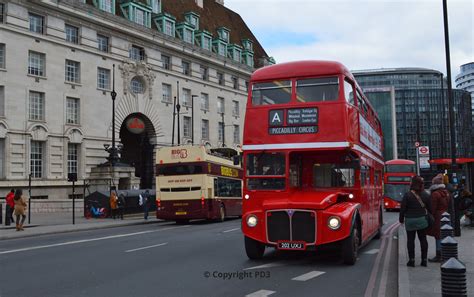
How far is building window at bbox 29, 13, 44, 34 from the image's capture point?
37219 mm

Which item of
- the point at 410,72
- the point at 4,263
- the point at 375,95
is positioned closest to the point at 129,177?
the point at 4,263

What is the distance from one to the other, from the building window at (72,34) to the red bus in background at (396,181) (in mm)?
27121

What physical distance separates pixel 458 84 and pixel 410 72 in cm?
1706

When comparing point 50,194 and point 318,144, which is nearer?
point 318,144

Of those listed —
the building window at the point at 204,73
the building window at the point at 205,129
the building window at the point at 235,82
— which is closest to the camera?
the building window at the point at 205,129

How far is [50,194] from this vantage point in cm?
3731

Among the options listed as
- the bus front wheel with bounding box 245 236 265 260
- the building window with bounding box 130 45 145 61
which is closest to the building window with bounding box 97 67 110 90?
the building window with bounding box 130 45 145 61

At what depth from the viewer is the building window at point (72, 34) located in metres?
40.2

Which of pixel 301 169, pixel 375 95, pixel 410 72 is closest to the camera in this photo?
pixel 301 169

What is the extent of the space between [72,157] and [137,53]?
12549mm

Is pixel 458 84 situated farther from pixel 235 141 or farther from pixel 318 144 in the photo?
pixel 318 144

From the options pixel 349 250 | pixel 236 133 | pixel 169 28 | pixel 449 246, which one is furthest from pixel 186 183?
pixel 236 133

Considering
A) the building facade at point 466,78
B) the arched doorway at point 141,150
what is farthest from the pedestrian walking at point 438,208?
the building facade at point 466,78

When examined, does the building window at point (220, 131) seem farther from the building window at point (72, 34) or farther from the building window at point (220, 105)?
the building window at point (72, 34)
